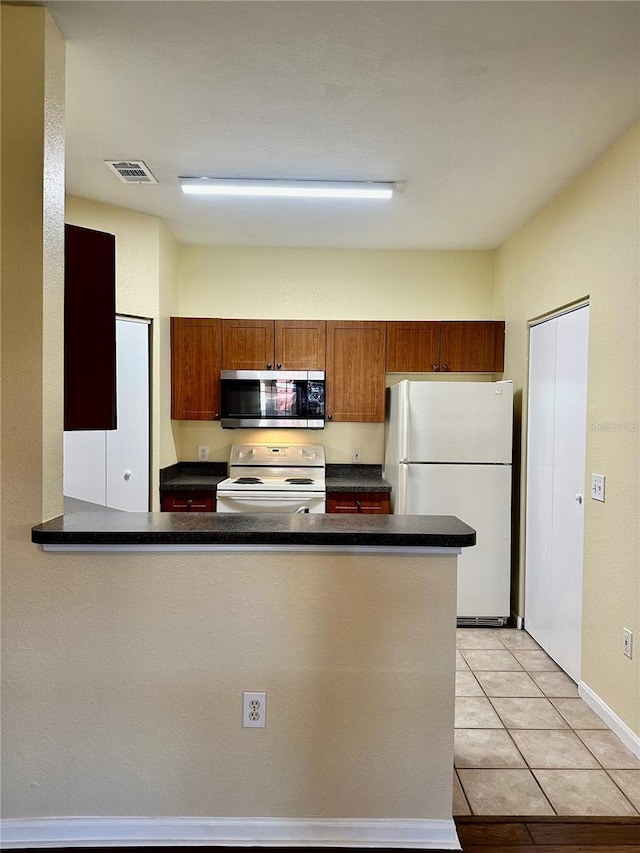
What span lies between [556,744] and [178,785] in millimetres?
1618

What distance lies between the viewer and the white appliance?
3.81 meters

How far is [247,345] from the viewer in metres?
4.09

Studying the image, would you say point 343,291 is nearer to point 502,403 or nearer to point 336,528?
point 502,403

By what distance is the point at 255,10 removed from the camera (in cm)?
174

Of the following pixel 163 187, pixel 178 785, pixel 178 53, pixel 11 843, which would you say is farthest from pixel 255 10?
pixel 11 843

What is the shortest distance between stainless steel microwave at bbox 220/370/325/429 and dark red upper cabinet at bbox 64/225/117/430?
202cm

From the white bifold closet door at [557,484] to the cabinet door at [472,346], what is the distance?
48cm

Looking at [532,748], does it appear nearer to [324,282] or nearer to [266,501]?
[266,501]

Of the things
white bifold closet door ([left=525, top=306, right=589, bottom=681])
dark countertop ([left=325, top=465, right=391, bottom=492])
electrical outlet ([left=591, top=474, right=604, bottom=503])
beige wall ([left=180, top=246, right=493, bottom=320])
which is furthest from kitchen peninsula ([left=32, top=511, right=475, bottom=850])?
beige wall ([left=180, top=246, right=493, bottom=320])

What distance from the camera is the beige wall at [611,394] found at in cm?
235

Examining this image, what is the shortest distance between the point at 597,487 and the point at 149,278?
118 inches

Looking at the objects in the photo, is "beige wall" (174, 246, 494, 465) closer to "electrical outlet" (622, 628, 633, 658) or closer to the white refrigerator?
the white refrigerator

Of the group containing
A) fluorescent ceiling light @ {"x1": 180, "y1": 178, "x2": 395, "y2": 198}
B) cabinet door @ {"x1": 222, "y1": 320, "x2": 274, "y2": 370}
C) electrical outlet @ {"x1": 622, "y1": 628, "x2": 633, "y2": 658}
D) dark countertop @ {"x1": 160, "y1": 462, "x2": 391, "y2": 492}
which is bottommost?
electrical outlet @ {"x1": 622, "y1": 628, "x2": 633, "y2": 658}

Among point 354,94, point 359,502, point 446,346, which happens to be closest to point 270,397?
point 359,502
